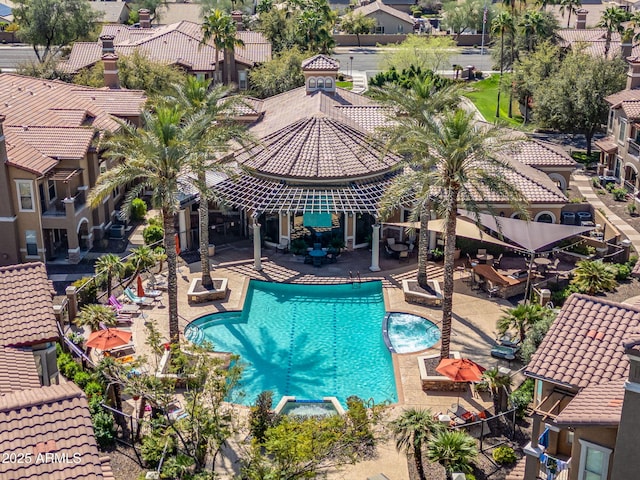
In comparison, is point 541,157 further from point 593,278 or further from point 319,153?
point 319,153

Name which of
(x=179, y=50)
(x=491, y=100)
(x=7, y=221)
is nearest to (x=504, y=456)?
(x=7, y=221)

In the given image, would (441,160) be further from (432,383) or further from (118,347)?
(118,347)

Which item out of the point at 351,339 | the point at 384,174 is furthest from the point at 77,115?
the point at 351,339

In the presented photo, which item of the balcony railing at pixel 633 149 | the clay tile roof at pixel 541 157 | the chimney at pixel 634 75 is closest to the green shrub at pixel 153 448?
the clay tile roof at pixel 541 157

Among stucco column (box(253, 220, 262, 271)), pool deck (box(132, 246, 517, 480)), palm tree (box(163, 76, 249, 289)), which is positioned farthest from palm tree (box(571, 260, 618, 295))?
palm tree (box(163, 76, 249, 289))

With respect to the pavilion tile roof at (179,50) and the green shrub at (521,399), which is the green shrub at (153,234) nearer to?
the green shrub at (521,399)

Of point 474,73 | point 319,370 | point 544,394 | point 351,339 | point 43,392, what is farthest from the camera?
point 474,73

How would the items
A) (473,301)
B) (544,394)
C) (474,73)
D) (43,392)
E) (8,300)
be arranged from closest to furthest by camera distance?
(43,392), (544,394), (8,300), (473,301), (474,73)
